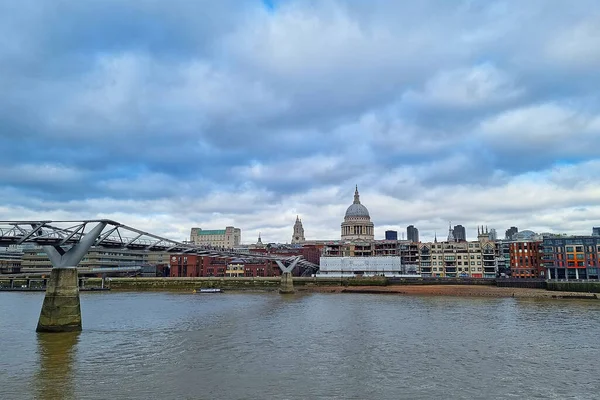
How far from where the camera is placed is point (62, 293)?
41219mm

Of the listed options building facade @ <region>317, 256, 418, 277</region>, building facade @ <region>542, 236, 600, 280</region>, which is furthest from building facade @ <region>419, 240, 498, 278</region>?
building facade @ <region>542, 236, 600, 280</region>

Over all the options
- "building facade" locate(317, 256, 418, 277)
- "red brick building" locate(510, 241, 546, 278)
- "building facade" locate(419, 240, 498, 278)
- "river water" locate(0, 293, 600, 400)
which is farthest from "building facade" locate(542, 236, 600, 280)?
"river water" locate(0, 293, 600, 400)

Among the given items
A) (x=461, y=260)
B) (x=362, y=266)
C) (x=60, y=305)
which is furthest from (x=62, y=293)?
(x=461, y=260)

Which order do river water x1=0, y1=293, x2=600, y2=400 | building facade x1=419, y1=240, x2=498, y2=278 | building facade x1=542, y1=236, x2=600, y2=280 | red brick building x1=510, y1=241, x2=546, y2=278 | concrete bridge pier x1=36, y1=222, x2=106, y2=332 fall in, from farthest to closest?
building facade x1=419, y1=240, x2=498, y2=278 < red brick building x1=510, y1=241, x2=546, y2=278 < building facade x1=542, y1=236, x2=600, y2=280 < concrete bridge pier x1=36, y1=222, x2=106, y2=332 < river water x1=0, y1=293, x2=600, y2=400

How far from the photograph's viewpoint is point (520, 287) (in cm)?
10700

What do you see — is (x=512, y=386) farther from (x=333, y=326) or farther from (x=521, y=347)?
(x=333, y=326)

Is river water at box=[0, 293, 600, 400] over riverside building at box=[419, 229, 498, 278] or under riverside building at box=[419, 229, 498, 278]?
under

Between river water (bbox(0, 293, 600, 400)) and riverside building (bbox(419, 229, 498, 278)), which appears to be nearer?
river water (bbox(0, 293, 600, 400))

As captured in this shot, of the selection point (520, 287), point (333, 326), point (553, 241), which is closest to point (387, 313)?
point (333, 326)

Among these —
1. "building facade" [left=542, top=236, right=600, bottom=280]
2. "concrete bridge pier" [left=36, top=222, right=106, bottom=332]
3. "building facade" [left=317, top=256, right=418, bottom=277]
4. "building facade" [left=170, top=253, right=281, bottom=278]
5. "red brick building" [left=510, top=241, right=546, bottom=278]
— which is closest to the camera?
"concrete bridge pier" [left=36, top=222, right=106, bottom=332]

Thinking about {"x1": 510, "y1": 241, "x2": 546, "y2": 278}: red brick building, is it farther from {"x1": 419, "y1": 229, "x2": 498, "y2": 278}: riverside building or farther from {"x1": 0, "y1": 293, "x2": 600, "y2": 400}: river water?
{"x1": 0, "y1": 293, "x2": 600, "y2": 400}: river water

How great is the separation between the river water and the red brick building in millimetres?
80045

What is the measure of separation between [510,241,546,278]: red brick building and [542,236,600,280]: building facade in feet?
16.7

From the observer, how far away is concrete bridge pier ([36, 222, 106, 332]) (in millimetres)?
40844
